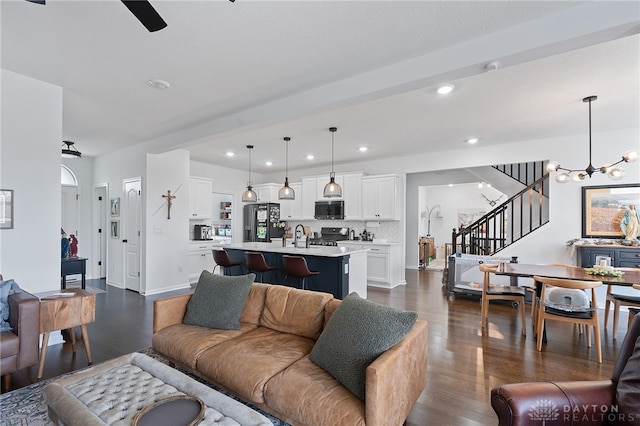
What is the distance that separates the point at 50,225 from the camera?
338 centimetres

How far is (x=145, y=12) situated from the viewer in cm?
150

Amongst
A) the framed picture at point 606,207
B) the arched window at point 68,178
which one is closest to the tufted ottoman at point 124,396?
the framed picture at point 606,207

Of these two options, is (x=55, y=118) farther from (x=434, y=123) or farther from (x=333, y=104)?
(x=434, y=123)

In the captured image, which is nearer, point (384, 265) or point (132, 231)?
point (132, 231)

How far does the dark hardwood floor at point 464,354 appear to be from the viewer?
2.30 metres

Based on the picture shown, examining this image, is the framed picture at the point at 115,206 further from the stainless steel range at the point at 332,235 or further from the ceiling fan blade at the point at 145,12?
the ceiling fan blade at the point at 145,12

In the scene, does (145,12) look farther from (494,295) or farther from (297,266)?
(494,295)

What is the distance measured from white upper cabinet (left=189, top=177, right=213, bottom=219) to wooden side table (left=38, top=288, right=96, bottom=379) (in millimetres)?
3903

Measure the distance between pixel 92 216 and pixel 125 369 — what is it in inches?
252

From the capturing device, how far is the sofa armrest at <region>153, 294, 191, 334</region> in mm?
2677

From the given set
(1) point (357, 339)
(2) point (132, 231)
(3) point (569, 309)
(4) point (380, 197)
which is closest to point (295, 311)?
(1) point (357, 339)

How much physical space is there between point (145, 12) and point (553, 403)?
2.62 m

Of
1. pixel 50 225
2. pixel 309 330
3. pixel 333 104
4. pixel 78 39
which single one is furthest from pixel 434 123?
pixel 50 225

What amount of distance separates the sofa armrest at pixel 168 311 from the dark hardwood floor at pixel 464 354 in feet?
2.67
